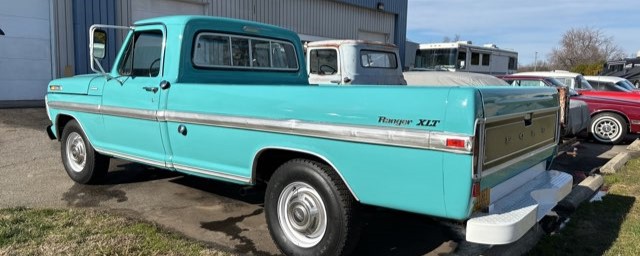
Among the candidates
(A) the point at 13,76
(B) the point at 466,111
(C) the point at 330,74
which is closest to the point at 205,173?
(B) the point at 466,111

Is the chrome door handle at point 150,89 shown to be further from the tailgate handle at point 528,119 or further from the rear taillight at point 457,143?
the tailgate handle at point 528,119

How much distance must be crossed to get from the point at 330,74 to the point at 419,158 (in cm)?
697

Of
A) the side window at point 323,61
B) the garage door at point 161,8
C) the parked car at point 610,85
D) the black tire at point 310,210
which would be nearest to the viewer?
the black tire at point 310,210

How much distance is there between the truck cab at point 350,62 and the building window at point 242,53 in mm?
4090

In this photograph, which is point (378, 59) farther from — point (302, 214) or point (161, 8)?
point (302, 214)

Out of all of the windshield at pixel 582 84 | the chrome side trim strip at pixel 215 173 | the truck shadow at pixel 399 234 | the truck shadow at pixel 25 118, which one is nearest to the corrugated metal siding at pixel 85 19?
the truck shadow at pixel 25 118

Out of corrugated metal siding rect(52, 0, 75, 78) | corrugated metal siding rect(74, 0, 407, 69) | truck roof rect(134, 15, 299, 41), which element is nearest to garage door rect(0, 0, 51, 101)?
corrugated metal siding rect(52, 0, 75, 78)

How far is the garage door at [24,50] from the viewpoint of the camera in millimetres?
10281

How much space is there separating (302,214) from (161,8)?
34.2 ft

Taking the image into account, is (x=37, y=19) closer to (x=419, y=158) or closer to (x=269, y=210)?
(x=269, y=210)

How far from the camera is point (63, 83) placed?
5801 millimetres

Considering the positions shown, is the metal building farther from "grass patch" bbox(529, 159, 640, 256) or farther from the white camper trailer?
"grass patch" bbox(529, 159, 640, 256)

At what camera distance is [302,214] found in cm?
366

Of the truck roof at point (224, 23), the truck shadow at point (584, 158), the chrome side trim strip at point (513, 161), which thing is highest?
the truck roof at point (224, 23)
